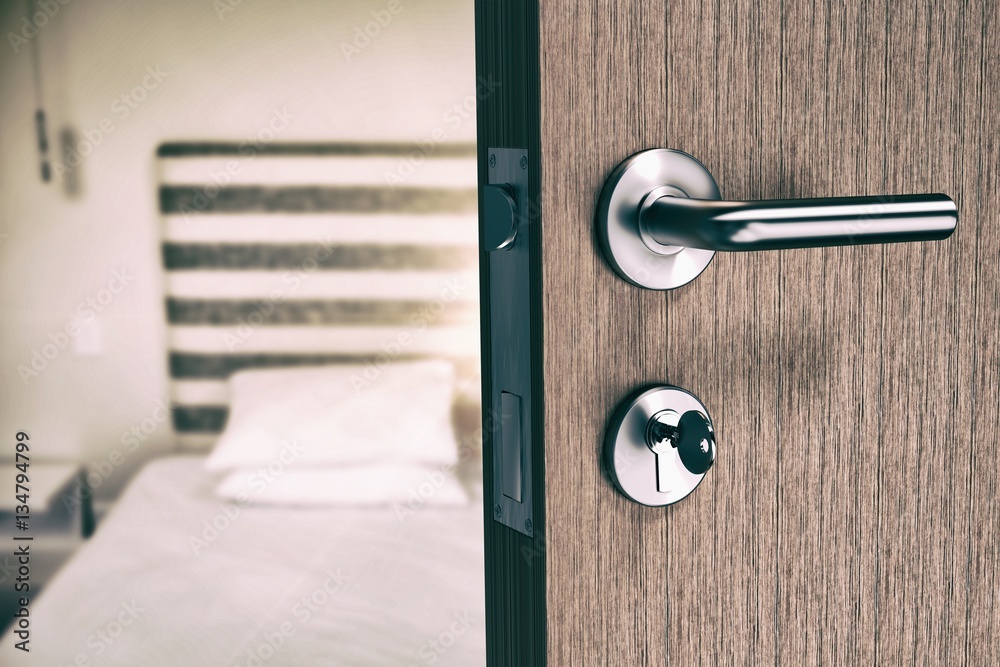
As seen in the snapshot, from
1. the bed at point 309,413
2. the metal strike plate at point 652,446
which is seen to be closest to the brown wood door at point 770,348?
the metal strike plate at point 652,446

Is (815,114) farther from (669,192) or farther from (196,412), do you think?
(196,412)

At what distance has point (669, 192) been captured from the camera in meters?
0.30

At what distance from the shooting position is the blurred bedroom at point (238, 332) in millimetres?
1744

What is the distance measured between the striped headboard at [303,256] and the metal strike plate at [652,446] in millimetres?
1658

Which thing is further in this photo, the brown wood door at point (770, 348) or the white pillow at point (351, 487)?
the white pillow at point (351, 487)

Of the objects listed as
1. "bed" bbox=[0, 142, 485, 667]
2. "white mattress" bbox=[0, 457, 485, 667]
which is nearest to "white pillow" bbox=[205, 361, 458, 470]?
"bed" bbox=[0, 142, 485, 667]

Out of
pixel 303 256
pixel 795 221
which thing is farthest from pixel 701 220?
pixel 303 256

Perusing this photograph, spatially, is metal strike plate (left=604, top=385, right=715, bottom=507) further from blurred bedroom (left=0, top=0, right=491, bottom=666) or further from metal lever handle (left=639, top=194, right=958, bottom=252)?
blurred bedroom (left=0, top=0, right=491, bottom=666)

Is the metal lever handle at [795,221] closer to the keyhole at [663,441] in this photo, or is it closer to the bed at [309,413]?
the keyhole at [663,441]

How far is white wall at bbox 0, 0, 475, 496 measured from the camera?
1.74 m

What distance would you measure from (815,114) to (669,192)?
0.08m

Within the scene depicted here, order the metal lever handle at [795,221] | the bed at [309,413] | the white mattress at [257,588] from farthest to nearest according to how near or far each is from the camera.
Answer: the bed at [309,413], the white mattress at [257,588], the metal lever handle at [795,221]

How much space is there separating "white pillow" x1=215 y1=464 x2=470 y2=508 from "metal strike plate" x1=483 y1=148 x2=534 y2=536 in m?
1.63

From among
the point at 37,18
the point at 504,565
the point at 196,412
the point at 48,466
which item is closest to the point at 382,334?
the point at 196,412
